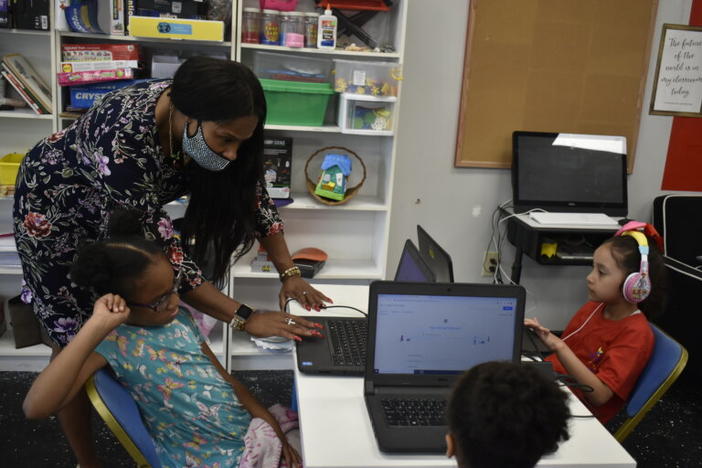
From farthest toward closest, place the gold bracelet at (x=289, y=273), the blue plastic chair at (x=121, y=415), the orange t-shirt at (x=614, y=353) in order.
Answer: the gold bracelet at (x=289, y=273)
the orange t-shirt at (x=614, y=353)
the blue plastic chair at (x=121, y=415)

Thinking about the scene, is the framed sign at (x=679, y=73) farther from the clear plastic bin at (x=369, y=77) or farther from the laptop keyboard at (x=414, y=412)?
the laptop keyboard at (x=414, y=412)

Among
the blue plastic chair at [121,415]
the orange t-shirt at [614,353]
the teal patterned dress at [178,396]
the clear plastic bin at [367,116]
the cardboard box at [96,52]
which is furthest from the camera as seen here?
the clear plastic bin at [367,116]

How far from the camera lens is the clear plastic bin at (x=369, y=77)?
272 cm

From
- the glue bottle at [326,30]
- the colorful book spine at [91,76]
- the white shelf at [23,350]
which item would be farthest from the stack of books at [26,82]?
the glue bottle at [326,30]

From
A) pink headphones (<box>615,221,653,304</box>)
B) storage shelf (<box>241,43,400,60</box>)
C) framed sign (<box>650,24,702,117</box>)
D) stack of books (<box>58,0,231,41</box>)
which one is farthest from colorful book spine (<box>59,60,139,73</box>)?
framed sign (<box>650,24,702,117</box>)

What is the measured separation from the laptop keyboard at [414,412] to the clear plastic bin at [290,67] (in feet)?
5.78

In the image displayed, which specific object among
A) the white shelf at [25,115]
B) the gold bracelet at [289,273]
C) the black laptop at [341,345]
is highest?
the white shelf at [25,115]

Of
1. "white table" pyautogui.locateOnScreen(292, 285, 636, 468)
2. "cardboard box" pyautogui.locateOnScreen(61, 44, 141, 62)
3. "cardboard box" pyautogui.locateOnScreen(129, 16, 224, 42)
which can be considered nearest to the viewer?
"white table" pyautogui.locateOnScreen(292, 285, 636, 468)

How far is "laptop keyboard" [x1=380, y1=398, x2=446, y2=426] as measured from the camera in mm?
1278

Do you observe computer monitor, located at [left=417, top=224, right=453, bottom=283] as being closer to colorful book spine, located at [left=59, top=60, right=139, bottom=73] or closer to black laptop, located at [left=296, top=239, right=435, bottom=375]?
black laptop, located at [left=296, top=239, right=435, bottom=375]

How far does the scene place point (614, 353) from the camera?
1.72 meters

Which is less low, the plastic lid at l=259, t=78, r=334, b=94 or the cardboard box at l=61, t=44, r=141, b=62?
the cardboard box at l=61, t=44, r=141, b=62

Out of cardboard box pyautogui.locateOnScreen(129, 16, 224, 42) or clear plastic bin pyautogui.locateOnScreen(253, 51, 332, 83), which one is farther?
clear plastic bin pyautogui.locateOnScreen(253, 51, 332, 83)

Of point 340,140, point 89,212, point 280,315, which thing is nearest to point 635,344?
point 280,315
